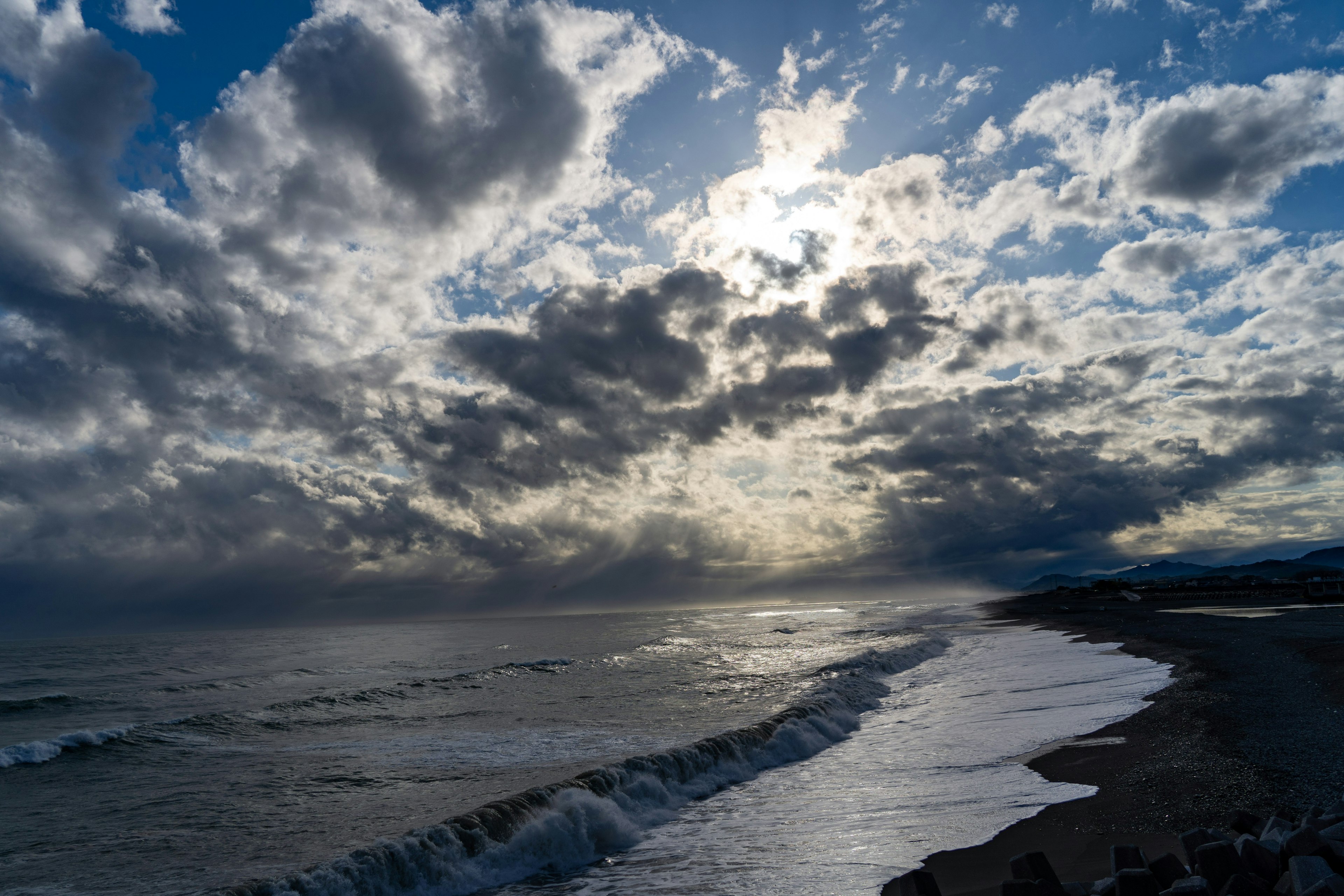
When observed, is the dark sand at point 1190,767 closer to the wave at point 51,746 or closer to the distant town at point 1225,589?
the wave at point 51,746

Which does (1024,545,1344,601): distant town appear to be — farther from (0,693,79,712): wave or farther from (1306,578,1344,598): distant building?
(0,693,79,712): wave

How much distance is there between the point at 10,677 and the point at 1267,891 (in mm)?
60561

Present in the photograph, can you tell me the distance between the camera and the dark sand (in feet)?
24.9

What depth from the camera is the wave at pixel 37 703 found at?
1136 inches

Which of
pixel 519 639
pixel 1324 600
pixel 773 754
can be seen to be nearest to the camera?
pixel 773 754

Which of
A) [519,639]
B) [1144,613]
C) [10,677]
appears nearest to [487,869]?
[10,677]

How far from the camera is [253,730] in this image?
21359 mm

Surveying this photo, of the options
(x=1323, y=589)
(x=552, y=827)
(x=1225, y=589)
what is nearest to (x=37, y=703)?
(x=552, y=827)

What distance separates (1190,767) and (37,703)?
40594mm

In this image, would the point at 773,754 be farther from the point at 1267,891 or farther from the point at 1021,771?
the point at 1267,891

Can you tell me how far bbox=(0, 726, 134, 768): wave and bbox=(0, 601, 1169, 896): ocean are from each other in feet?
0.26

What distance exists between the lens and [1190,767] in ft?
32.9

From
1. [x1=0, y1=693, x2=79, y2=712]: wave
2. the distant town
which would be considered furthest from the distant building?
[x1=0, y1=693, x2=79, y2=712]: wave

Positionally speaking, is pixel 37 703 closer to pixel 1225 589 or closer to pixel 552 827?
pixel 552 827
